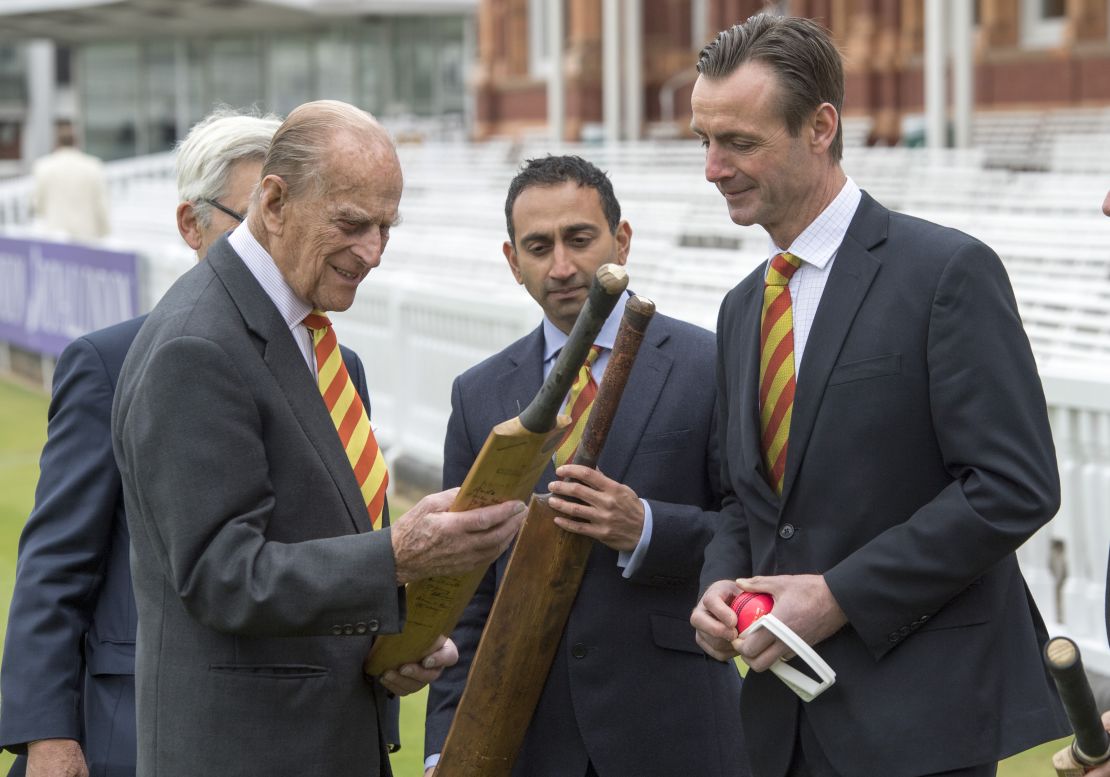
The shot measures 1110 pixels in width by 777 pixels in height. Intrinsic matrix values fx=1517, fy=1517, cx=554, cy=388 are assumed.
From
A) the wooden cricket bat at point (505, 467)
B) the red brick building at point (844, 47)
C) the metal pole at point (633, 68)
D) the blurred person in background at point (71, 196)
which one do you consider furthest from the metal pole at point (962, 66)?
the wooden cricket bat at point (505, 467)

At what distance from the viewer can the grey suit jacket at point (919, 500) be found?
2516 mm

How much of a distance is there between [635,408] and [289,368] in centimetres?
98

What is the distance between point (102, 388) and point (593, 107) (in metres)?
25.2

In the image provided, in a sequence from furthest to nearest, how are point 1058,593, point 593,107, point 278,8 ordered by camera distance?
point 278,8 → point 593,107 → point 1058,593

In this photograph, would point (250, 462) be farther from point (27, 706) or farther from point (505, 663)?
point (27, 706)

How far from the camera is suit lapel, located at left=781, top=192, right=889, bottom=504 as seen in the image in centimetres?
265

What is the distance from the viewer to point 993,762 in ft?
8.52

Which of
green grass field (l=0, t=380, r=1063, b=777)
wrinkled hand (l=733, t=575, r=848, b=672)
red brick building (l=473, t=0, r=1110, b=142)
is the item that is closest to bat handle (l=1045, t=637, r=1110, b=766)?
wrinkled hand (l=733, t=575, r=848, b=672)

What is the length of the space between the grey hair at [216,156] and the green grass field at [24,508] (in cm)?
284

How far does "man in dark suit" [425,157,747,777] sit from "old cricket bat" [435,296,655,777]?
0.14 meters

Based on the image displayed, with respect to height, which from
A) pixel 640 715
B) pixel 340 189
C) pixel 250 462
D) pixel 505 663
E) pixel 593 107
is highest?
pixel 593 107

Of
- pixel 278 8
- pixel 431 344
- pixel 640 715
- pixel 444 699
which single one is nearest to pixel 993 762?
pixel 640 715

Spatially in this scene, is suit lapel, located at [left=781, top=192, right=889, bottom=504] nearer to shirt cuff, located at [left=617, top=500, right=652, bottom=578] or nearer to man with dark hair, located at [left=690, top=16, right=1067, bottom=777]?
man with dark hair, located at [left=690, top=16, right=1067, bottom=777]

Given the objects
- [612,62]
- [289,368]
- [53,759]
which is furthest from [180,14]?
[289,368]
